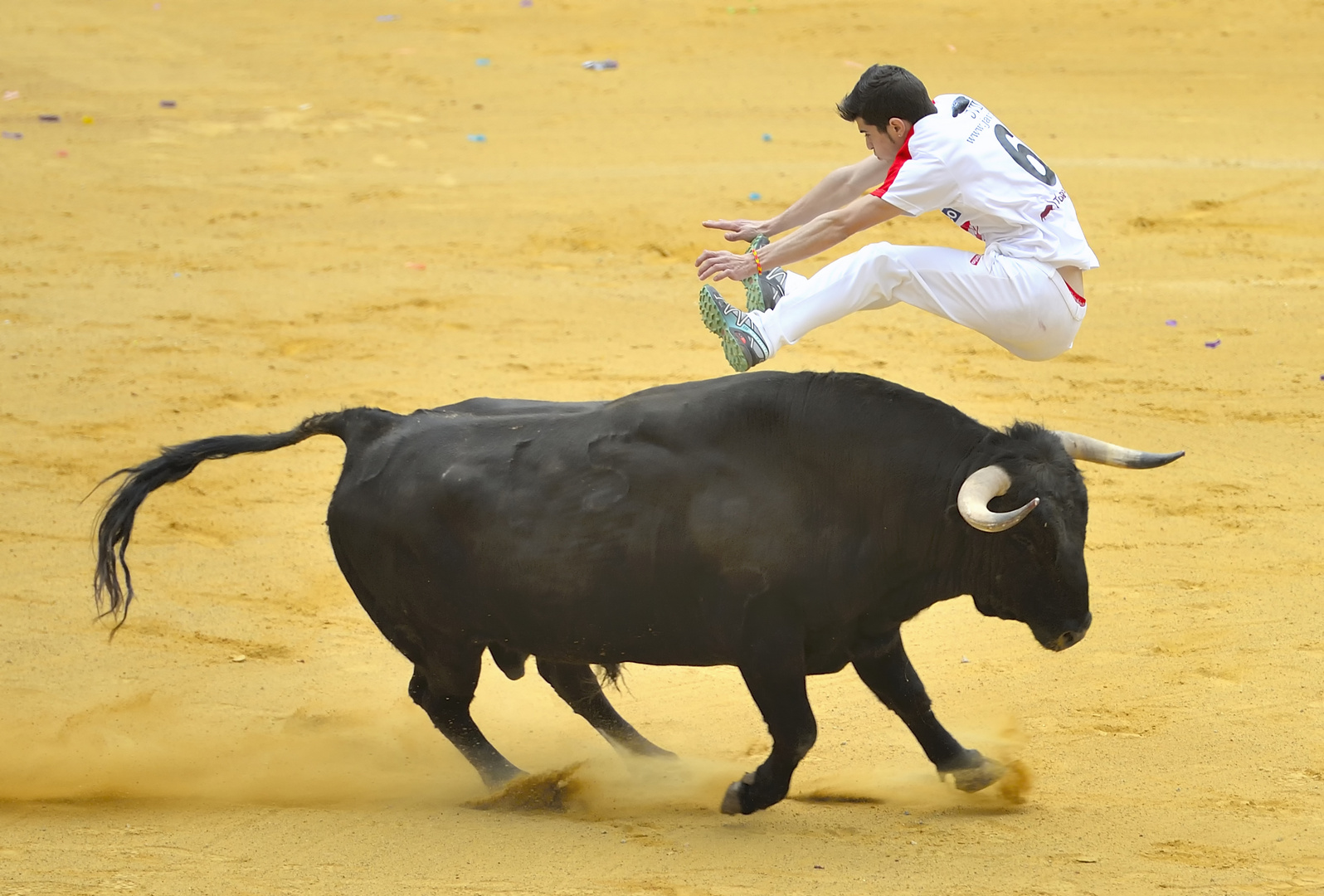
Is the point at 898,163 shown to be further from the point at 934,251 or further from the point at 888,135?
the point at 934,251

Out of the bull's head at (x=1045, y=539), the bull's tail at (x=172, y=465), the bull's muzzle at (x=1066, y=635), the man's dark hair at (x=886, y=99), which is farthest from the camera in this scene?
the bull's tail at (x=172, y=465)

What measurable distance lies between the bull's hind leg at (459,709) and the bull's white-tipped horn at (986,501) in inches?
80.8

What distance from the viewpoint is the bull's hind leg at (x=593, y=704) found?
6.54 m

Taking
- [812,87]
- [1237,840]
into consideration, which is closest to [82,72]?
[812,87]

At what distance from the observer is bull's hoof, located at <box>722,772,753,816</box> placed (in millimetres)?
5711

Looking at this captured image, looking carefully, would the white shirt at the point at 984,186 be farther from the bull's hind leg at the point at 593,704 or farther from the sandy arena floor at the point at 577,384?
the bull's hind leg at the point at 593,704

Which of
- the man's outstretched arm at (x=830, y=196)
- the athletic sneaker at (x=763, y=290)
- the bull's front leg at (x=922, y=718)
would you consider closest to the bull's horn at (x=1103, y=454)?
the bull's front leg at (x=922, y=718)

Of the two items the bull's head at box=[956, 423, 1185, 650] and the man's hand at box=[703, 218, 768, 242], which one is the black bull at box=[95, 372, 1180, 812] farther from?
the man's hand at box=[703, 218, 768, 242]

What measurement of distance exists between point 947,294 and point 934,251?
0.19 metres

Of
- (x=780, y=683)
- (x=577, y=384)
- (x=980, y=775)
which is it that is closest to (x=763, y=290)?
(x=780, y=683)

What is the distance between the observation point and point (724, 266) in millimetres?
5832

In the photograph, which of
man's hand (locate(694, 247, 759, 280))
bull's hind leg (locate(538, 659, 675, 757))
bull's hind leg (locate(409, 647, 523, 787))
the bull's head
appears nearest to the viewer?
the bull's head

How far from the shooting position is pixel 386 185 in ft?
51.1

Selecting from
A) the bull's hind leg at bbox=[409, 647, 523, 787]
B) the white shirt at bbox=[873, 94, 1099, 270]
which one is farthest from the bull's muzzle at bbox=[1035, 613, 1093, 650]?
the bull's hind leg at bbox=[409, 647, 523, 787]
